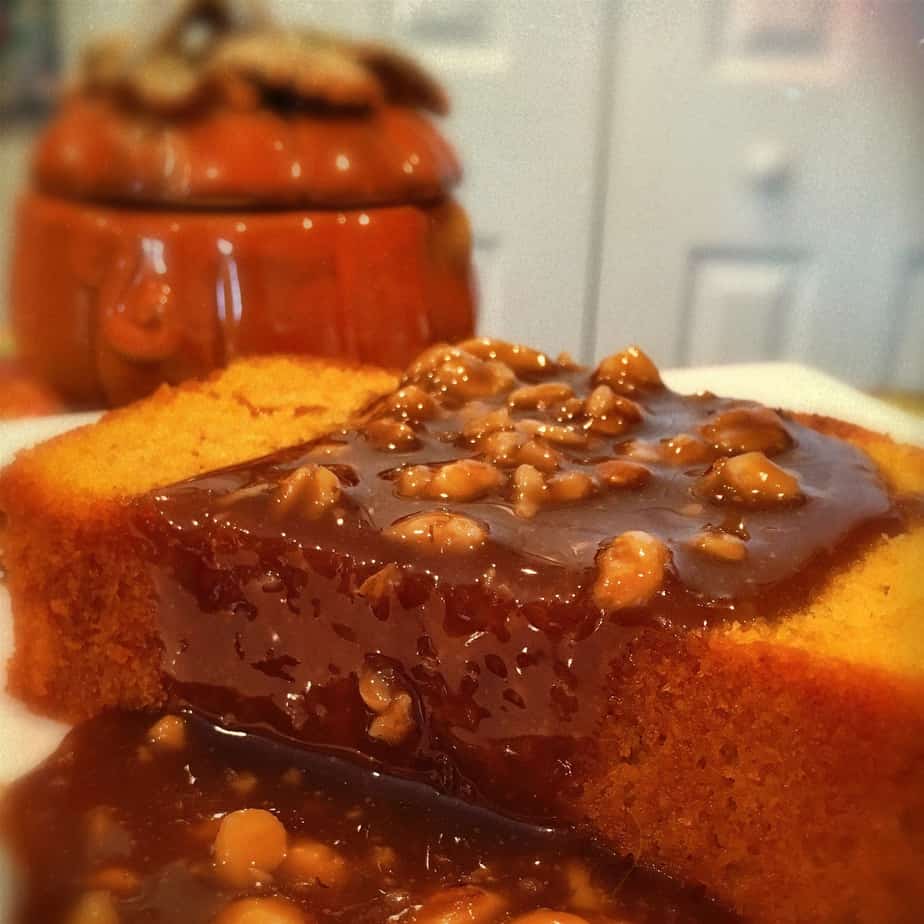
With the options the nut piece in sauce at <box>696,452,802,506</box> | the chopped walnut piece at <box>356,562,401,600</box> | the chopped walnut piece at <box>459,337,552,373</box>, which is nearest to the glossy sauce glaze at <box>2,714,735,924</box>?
the chopped walnut piece at <box>356,562,401,600</box>

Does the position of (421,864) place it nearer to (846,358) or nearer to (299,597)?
(299,597)

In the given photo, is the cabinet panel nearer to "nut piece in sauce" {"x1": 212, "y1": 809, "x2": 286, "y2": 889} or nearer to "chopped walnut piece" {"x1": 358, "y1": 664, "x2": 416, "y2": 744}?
"chopped walnut piece" {"x1": 358, "y1": 664, "x2": 416, "y2": 744}

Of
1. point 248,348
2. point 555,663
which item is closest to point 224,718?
point 555,663

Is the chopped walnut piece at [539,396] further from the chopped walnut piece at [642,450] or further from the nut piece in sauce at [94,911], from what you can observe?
the nut piece in sauce at [94,911]

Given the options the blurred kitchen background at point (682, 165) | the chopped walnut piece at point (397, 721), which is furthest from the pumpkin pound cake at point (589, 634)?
the blurred kitchen background at point (682, 165)

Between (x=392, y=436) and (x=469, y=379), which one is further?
(x=469, y=379)

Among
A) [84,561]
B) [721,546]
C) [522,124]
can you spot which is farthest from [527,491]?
[84,561]

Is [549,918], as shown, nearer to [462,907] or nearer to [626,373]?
[462,907]
